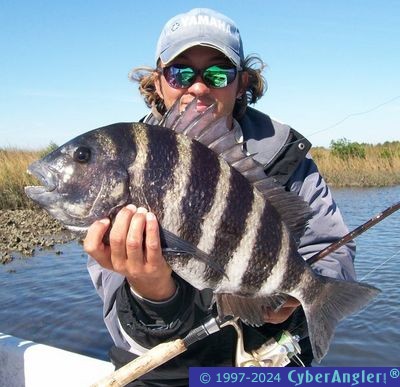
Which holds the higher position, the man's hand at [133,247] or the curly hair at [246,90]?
the curly hair at [246,90]

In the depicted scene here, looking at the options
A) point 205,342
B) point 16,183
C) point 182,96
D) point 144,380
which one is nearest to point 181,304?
point 205,342

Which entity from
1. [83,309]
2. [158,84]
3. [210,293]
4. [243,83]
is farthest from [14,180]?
[210,293]

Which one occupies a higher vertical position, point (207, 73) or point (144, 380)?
point (207, 73)

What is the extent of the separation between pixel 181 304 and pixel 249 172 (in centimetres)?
82

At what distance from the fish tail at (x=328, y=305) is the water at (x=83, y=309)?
14.3ft

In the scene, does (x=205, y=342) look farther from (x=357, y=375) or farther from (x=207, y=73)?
(x=207, y=73)

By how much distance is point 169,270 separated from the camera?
2.20 m

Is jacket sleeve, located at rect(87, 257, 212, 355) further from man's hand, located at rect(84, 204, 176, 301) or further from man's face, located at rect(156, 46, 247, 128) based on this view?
man's face, located at rect(156, 46, 247, 128)

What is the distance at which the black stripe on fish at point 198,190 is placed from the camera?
1980 millimetres

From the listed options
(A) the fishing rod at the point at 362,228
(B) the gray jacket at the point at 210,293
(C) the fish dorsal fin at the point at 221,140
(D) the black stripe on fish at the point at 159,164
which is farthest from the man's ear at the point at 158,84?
(A) the fishing rod at the point at 362,228

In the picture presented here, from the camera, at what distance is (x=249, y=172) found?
2.18m

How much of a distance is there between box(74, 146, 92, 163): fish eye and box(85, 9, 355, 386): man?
0.59m

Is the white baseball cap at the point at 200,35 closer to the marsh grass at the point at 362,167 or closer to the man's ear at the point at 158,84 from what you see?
the man's ear at the point at 158,84

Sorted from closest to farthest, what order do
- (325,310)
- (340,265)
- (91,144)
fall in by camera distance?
1. (91,144)
2. (325,310)
3. (340,265)
